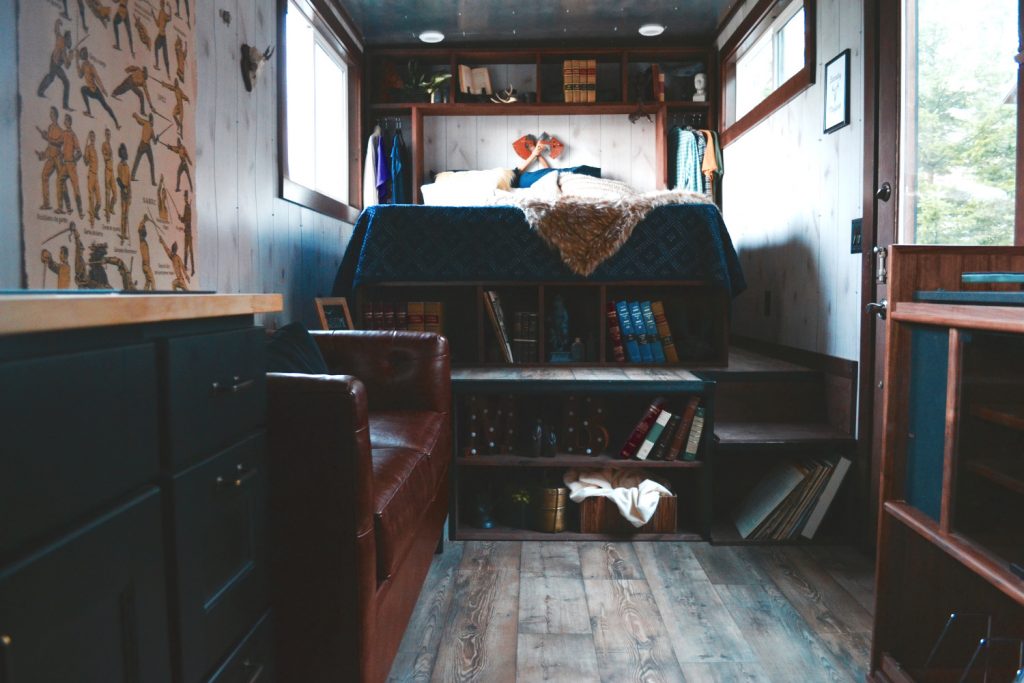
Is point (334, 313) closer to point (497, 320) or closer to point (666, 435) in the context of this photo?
point (497, 320)

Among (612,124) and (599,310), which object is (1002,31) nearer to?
(599,310)

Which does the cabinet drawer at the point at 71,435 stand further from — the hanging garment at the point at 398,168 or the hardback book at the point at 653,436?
the hanging garment at the point at 398,168

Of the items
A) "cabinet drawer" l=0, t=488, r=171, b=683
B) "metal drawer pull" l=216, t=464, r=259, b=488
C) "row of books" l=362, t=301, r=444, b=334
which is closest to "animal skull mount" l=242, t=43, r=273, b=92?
"row of books" l=362, t=301, r=444, b=334

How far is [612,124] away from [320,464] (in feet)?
14.6

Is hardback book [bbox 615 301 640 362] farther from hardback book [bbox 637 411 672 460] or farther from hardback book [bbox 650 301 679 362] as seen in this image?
hardback book [bbox 637 411 672 460]

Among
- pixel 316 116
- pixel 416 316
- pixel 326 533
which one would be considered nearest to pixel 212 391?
pixel 326 533

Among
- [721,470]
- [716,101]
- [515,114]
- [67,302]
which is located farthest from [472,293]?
[67,302]

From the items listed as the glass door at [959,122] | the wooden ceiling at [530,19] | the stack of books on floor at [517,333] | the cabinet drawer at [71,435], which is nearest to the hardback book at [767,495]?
the glass door at [959,122]

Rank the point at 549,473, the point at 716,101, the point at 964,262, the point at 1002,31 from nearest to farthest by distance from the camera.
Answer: the point at 964,262, the point at 1002,31, the point at 549,473, the point at 716,101

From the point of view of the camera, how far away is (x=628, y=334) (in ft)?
10.6

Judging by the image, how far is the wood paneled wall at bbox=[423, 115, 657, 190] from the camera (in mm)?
5227

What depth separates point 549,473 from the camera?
2945mm

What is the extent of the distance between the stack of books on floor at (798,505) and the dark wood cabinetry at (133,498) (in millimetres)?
2047

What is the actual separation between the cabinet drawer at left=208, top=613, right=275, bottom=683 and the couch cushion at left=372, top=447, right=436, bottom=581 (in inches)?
10.9
